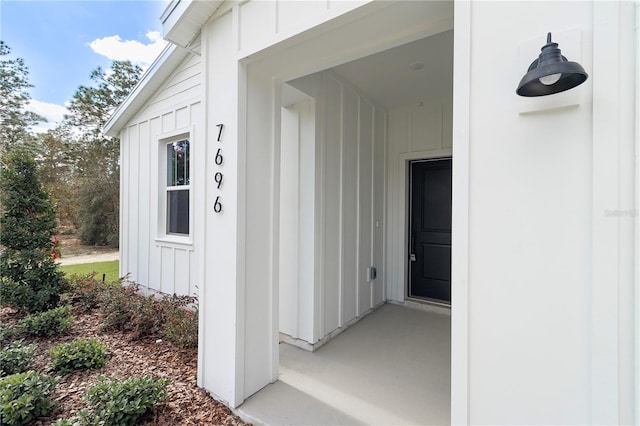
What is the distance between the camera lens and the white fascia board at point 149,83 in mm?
4586

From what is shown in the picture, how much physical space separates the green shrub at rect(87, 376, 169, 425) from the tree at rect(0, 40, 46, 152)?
11.6 metres

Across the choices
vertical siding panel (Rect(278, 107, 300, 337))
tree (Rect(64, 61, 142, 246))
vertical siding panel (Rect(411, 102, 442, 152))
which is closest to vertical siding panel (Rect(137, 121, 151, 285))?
vertical siding panel (Rect(278, 107, 300, 337))

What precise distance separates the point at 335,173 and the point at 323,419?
2.53 meters

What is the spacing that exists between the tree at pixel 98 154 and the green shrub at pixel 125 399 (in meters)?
11.4

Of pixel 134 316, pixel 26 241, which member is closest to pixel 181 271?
pixel 134 316

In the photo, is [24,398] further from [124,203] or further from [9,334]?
[124,203]

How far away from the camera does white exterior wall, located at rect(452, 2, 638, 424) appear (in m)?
1.05

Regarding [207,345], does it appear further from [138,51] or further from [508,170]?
[138,51]

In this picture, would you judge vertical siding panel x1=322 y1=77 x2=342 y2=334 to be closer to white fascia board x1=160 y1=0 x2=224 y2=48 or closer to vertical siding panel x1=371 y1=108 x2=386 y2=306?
A: vertical siding panel x1=371 y1=108 x2=386 y2=306

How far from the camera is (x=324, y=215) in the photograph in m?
3.41

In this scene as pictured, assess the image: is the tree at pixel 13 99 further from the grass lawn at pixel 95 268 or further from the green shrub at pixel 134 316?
the green shrub at pixel 134 316

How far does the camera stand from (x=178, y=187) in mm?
5055

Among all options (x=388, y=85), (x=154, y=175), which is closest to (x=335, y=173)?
(x=388, y=85)

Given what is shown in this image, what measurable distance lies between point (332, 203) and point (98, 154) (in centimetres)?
1360
